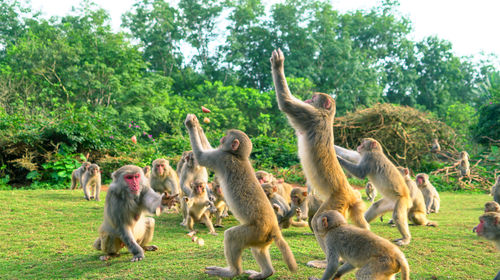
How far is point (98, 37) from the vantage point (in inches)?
1241

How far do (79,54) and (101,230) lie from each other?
28355mm

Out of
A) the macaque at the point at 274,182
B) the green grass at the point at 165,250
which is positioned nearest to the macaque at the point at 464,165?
the green grass at the point at 165,250

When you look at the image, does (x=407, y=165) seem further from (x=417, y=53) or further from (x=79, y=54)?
(x=417, y=53)

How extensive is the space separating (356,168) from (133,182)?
360 cm

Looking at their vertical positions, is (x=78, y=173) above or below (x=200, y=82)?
below

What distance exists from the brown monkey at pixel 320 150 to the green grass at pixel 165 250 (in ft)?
2.97

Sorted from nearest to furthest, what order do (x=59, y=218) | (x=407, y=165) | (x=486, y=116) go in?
(x=59, y=218)
(x=407, y=165)
(x=486, y=116)

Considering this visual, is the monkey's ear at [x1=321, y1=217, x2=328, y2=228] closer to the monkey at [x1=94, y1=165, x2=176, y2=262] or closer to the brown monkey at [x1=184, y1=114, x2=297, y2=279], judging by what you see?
the brown monkey at [x1=184, y1=114, x2=297, y2=279]

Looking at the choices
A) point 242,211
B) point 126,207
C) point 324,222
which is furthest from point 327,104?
point 126,207

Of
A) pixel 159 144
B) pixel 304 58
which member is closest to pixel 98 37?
pixel 159 144

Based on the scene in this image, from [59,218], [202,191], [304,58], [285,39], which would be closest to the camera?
[202,191]

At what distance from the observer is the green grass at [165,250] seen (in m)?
4.80

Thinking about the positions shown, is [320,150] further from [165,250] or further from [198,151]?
[165,250]

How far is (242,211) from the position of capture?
4.55 meters
